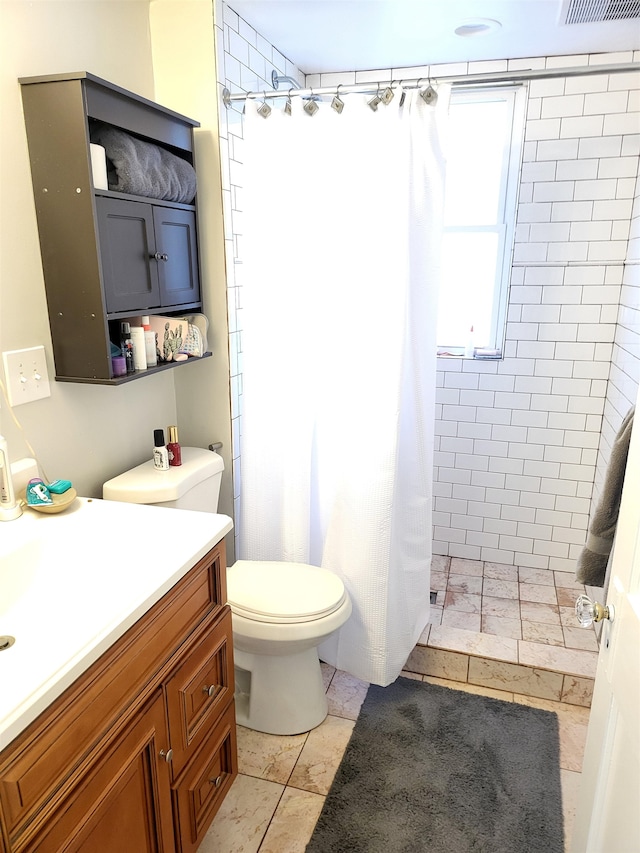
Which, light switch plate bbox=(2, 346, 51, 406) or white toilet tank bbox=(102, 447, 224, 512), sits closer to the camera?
light switch plate bbox=(2, 346, 51, 406)

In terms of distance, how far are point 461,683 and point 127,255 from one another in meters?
1.93

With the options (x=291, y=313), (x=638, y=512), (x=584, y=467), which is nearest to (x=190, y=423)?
(x=291, y=313)

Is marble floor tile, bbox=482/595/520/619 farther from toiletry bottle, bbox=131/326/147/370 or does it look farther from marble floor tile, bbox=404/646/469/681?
toiletry bottle, bbox=131/326/147/370

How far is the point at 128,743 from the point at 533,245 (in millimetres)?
2520

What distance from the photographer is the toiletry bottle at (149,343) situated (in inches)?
70.9

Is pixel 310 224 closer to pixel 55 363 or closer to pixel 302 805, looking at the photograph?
pixel 55 363

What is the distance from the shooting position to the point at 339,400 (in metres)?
2.09

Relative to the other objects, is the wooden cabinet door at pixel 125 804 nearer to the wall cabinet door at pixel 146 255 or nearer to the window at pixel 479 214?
the wall cabinet door at pixel 146 255

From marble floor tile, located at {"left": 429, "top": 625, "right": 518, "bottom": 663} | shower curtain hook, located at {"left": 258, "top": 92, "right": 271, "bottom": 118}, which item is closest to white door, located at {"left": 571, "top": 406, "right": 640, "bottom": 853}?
marble floor tile, located at {"left": 429, "top": 625, "right": 518, "bottom": 663}

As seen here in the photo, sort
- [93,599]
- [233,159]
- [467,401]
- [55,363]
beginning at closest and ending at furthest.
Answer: [93,599]
[55,363]
[233,159]
[467,401]

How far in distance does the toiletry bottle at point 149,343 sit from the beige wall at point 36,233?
0.59 feet

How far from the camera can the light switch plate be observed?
1486 mm

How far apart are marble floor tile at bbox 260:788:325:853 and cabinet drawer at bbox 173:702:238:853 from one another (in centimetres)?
22

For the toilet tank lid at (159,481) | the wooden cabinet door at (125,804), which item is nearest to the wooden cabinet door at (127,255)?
the toilet tank lid at (159,481)
